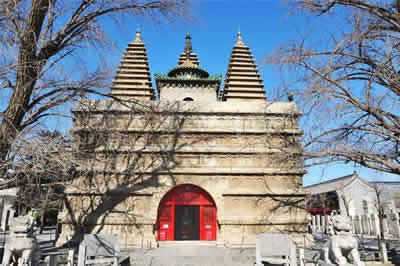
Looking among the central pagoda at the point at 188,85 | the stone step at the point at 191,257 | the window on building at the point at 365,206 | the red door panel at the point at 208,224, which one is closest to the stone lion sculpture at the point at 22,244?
the stone step at the point at 191,257

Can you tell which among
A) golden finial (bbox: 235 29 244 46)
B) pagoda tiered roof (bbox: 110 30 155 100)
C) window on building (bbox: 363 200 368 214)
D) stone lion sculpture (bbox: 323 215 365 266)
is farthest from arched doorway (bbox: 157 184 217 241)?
window on building (bbox: 363 200 368 214)

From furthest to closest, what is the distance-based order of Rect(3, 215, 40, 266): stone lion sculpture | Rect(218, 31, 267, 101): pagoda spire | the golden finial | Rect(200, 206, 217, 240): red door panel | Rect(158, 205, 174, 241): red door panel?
the golden finial < Rect(218, 31, 267, 101): pagoda spire < Rect(200, 206, 217, 240): red door panel < Rect(158, 205, 174, 241): red door panel < Rect(3, 215, 40, 266): stone lion sculpture

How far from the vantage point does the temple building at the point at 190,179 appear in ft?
42.3

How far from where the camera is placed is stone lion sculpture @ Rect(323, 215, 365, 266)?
20.4ft

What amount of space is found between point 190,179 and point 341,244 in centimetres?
810

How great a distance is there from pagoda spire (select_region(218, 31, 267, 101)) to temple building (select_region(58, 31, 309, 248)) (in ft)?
17.1

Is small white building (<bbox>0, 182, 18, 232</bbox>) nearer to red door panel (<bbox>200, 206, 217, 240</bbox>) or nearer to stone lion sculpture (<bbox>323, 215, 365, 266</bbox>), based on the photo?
red door panel (<bbox>200, 206, 217, 240</bbox>)

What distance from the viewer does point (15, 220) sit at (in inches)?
264

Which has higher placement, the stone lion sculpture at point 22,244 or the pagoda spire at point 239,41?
the pagoda spire at point 239,41

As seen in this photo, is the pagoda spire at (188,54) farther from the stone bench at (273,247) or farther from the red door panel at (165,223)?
the stone bench at (273,247)

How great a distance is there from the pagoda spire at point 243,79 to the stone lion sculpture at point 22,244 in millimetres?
15166

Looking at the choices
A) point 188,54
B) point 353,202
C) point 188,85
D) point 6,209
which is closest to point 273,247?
point 188,85

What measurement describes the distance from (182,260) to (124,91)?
1257 centimetres

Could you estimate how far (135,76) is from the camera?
20219 millimetres
